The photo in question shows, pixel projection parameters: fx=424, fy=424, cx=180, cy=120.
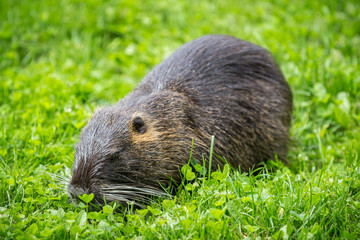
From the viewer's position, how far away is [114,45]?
6129 millimetres

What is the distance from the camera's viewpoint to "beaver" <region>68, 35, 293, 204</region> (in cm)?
311

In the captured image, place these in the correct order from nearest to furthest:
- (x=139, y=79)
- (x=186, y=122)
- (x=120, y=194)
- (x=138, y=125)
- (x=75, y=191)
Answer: (x=75, y=191) < (x=120, y=194) < (x=138, y=125) < (x=186, y=122) < (x=139, y=79)

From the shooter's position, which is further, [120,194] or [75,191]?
[120,194]

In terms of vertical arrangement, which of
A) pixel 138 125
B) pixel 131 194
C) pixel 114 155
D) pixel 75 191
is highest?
pixel 138 125

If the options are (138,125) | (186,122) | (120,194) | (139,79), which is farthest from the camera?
(139,79)

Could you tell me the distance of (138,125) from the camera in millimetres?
3242

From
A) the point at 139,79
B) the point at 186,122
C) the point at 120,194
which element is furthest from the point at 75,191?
the point at 139,79

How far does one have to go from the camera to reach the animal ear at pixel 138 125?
127 inches

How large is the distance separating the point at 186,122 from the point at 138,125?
17.3 inches

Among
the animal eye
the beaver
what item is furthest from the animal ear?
the animal eye

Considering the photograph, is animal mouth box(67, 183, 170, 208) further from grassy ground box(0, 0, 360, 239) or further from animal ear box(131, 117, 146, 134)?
animal ear box(131, 117, 146, 134)

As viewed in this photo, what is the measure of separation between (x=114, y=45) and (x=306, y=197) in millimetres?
4039

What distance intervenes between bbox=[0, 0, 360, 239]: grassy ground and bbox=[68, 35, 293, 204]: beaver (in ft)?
0.67

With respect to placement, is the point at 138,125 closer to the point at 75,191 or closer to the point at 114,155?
the point at 114,155
